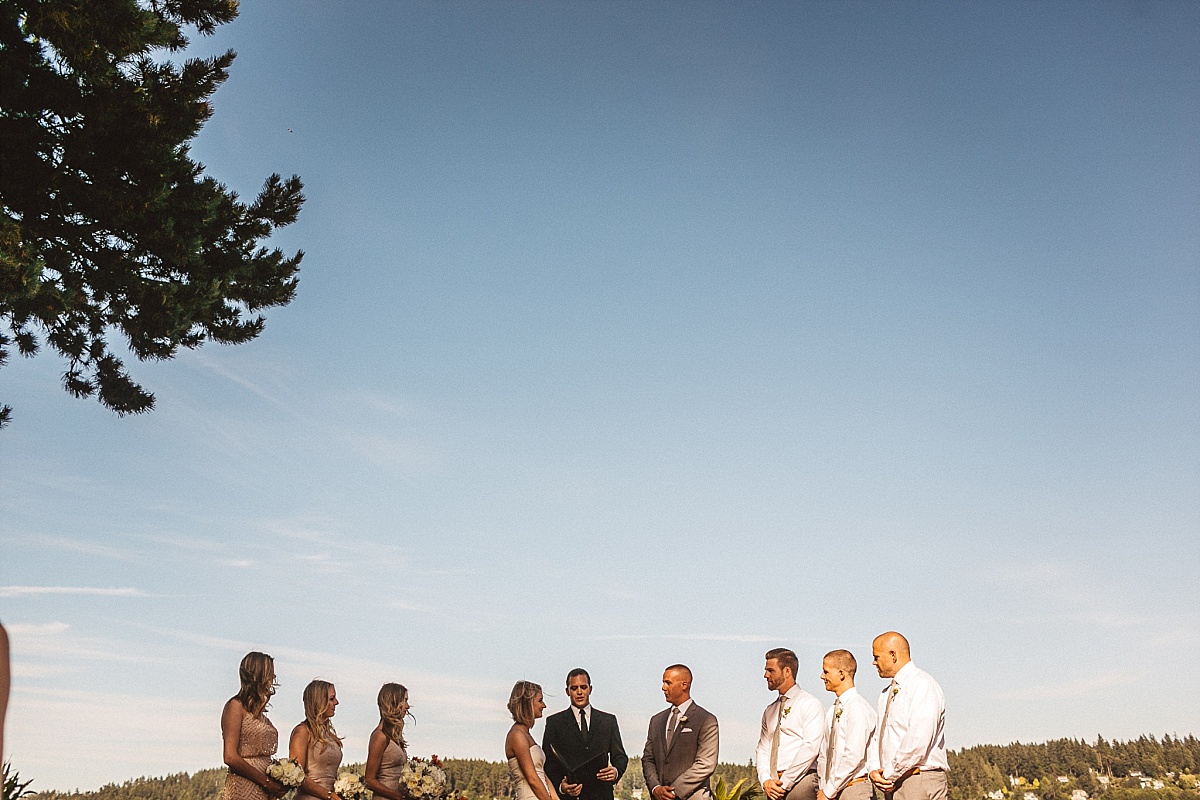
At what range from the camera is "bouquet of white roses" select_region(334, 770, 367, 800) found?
8.91 meters

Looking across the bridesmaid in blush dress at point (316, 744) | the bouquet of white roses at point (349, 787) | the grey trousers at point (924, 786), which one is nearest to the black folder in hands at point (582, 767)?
the bouquet of white roses at point (349, 787)

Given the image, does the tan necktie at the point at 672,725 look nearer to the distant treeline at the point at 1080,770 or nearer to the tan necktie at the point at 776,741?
the tan necktie at the point at 776,741

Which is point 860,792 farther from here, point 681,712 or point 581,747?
point 581,747

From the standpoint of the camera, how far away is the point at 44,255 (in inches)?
416

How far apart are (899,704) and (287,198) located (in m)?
8.92

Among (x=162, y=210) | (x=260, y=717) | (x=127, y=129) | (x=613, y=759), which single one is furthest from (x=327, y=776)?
(x=127, y=129)

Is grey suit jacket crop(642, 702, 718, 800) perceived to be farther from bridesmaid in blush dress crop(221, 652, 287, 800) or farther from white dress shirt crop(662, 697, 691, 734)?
bridesmaid in blush dress crop(221, 652, 287, 800)

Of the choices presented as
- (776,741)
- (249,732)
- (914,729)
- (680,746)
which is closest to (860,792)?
(776,741)

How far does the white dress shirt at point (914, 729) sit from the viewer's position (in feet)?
27.2

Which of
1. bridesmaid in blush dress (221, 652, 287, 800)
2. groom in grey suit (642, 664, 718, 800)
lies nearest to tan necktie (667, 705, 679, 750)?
groom in grey suit (642, 664, 718, 800)

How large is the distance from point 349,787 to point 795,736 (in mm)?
4237

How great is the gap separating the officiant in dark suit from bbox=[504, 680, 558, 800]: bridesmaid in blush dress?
3.12 ft

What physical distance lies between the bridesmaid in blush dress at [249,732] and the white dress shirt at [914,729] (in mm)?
5103

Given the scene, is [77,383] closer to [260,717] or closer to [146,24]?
[146,24]
